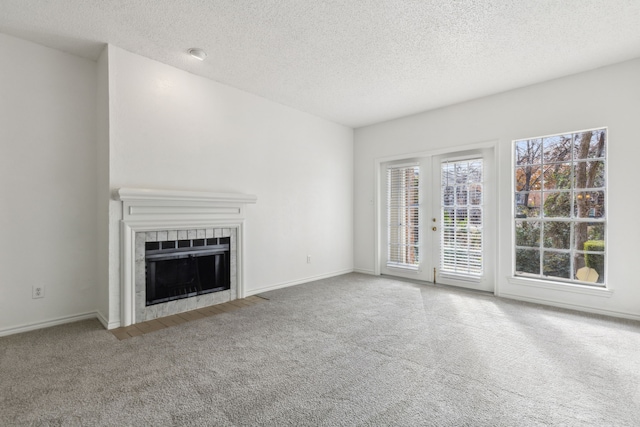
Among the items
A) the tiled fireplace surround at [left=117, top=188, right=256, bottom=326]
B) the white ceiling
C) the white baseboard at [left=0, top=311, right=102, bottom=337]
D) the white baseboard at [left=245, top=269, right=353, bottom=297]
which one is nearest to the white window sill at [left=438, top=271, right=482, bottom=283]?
the white baseboard at [left=245, top=269, right=353, bottom=297]

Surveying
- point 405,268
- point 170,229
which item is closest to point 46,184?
point 170,229

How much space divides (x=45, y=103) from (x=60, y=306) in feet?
6.42

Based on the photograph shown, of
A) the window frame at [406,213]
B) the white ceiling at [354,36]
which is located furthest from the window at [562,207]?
the window frame at [406,213]

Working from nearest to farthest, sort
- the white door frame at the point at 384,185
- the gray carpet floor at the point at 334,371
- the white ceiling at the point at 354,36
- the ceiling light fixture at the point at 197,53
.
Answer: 1. the gray carpet floor at the point at 334,371
2. the white ceiling at the point at 354,36
3. the ceiling light fixture at the point at 197,53
4. the white door frame at the point at 384,185

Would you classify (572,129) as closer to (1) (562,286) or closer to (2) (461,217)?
(2) (461,217)

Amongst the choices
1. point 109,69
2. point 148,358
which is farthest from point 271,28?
point 148,358

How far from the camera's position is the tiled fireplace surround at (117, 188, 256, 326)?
302 centimetres

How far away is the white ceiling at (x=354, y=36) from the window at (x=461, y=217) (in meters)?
1.19

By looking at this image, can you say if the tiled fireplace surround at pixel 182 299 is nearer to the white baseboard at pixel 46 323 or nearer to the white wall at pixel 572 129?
the white baseboard at pixel 46 323

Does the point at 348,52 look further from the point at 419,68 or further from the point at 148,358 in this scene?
the point at 148,358

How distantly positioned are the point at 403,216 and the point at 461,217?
0.94 meters

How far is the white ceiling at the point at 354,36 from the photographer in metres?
2.46

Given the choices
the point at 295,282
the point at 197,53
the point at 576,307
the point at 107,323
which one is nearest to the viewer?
the point at 107,323

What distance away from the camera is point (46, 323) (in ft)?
9.86
